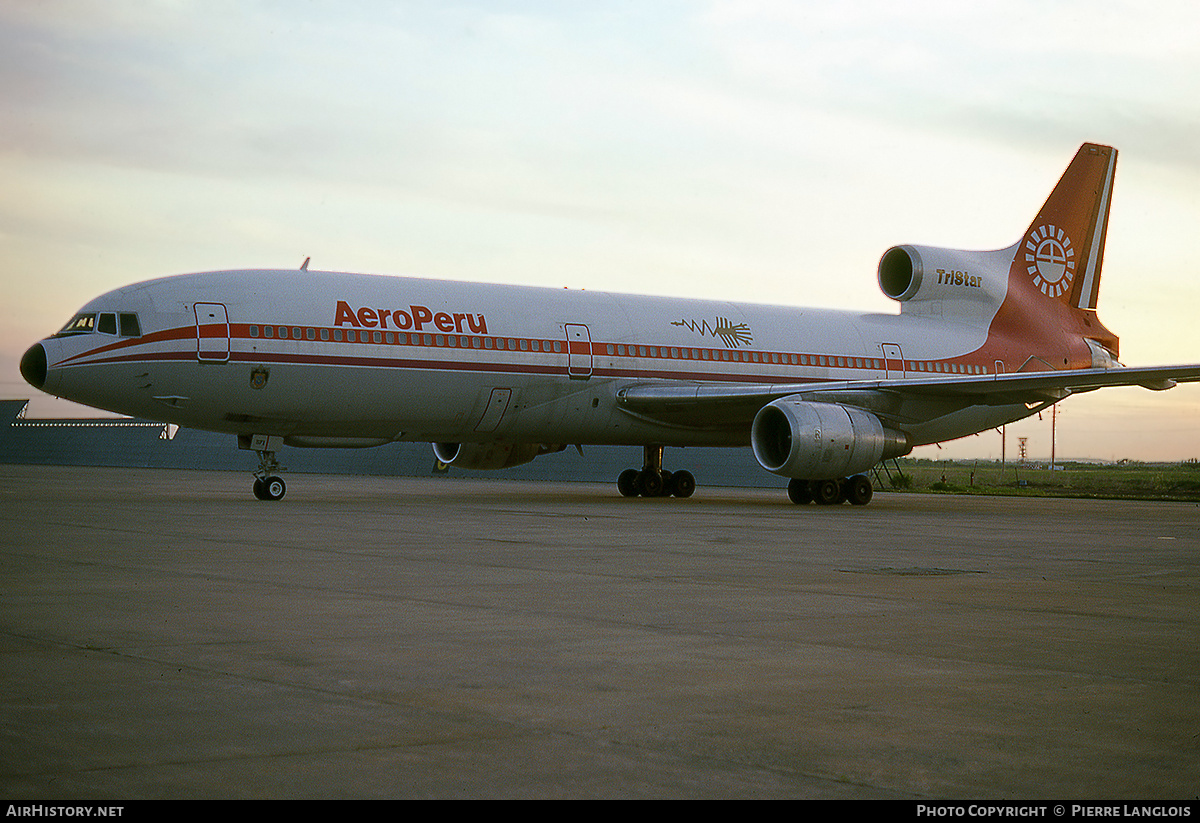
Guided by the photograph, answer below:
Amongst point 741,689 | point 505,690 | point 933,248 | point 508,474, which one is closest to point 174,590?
point 505,690

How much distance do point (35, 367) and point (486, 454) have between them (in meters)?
8.73

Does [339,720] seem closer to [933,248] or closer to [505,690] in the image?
[505,690]

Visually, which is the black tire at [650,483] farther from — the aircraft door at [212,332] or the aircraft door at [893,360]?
the aircraft door at [212,332]

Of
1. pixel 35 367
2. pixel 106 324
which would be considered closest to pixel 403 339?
pixel 106 324

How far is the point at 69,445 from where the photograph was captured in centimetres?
Result: 5181

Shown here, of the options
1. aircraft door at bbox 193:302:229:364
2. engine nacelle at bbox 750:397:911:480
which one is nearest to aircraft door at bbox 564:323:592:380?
engine nacelle at bbox 750:397:911:480

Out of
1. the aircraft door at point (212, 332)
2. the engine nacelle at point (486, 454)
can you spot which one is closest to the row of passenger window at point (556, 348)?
the aircraft door at point (212, 332)

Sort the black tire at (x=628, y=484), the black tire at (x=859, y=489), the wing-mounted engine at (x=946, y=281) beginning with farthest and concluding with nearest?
the wing-mounted engine at (x=946, y=281) < the black tire at (x=628, y=484) < the black tire at (x=859, y=489)

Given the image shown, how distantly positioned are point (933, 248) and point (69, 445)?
3878 cm

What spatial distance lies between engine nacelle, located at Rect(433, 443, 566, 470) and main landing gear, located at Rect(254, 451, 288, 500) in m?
4.79

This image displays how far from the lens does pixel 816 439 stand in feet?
67.4

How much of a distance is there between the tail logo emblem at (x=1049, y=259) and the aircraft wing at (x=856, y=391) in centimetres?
597

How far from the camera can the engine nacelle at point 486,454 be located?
947 inches

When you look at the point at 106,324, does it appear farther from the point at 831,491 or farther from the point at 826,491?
the point at 831,491
